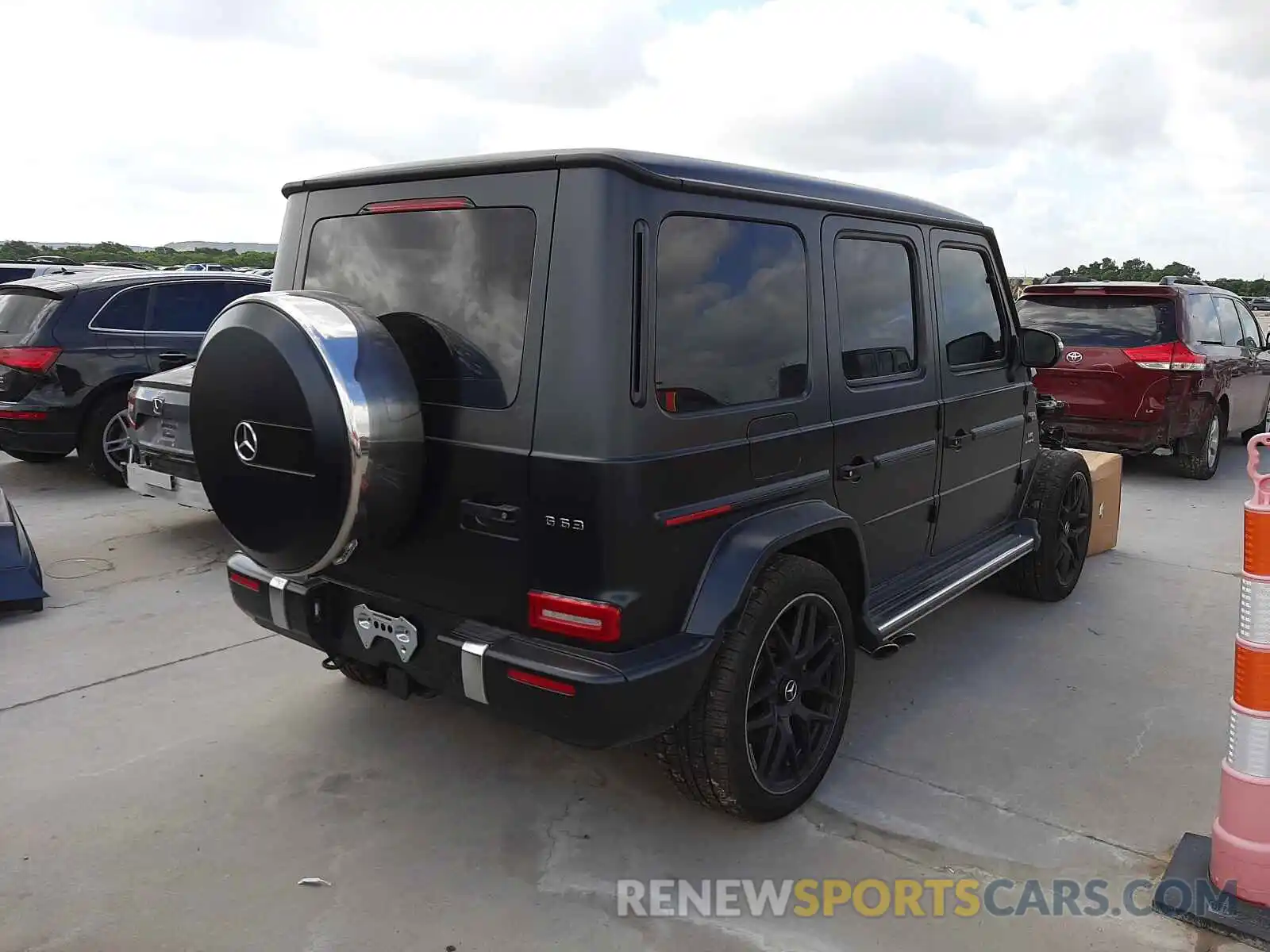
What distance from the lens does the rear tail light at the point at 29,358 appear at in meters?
7.19

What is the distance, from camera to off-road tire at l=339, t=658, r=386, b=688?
3260 millimetres

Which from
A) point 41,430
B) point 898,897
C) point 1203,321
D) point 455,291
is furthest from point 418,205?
point 1203,321

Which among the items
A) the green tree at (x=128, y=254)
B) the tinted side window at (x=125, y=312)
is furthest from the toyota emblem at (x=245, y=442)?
the green tree at (x=128, y=254)

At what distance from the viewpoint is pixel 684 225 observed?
276 cm

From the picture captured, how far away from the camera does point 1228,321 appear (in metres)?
9.33

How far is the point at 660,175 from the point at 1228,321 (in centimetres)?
884

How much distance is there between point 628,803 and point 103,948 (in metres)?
1.57

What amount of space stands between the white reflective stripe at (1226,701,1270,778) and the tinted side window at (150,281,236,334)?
777 centimetres

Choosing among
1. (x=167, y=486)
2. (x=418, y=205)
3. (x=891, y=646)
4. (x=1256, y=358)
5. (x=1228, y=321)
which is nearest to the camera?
(x=418, y=205)

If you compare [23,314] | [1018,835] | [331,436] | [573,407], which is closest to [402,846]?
[331,436]

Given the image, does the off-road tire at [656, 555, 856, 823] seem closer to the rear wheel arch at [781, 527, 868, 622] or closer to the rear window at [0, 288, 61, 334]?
the rear wheel arch at [781, 527, 868, 622]

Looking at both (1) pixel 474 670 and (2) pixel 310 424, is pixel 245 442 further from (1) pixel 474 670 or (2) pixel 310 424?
(1) pixel 474 670

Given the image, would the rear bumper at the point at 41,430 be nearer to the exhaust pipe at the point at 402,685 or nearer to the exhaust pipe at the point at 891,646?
the exhaust pipe at the point at 402,685

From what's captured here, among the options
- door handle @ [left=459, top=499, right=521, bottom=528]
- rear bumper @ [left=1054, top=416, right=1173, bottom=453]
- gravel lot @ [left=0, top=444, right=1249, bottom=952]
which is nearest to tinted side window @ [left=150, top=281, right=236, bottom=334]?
gravel lot @ [left=0, top=444, right=1249, bottom=952]
